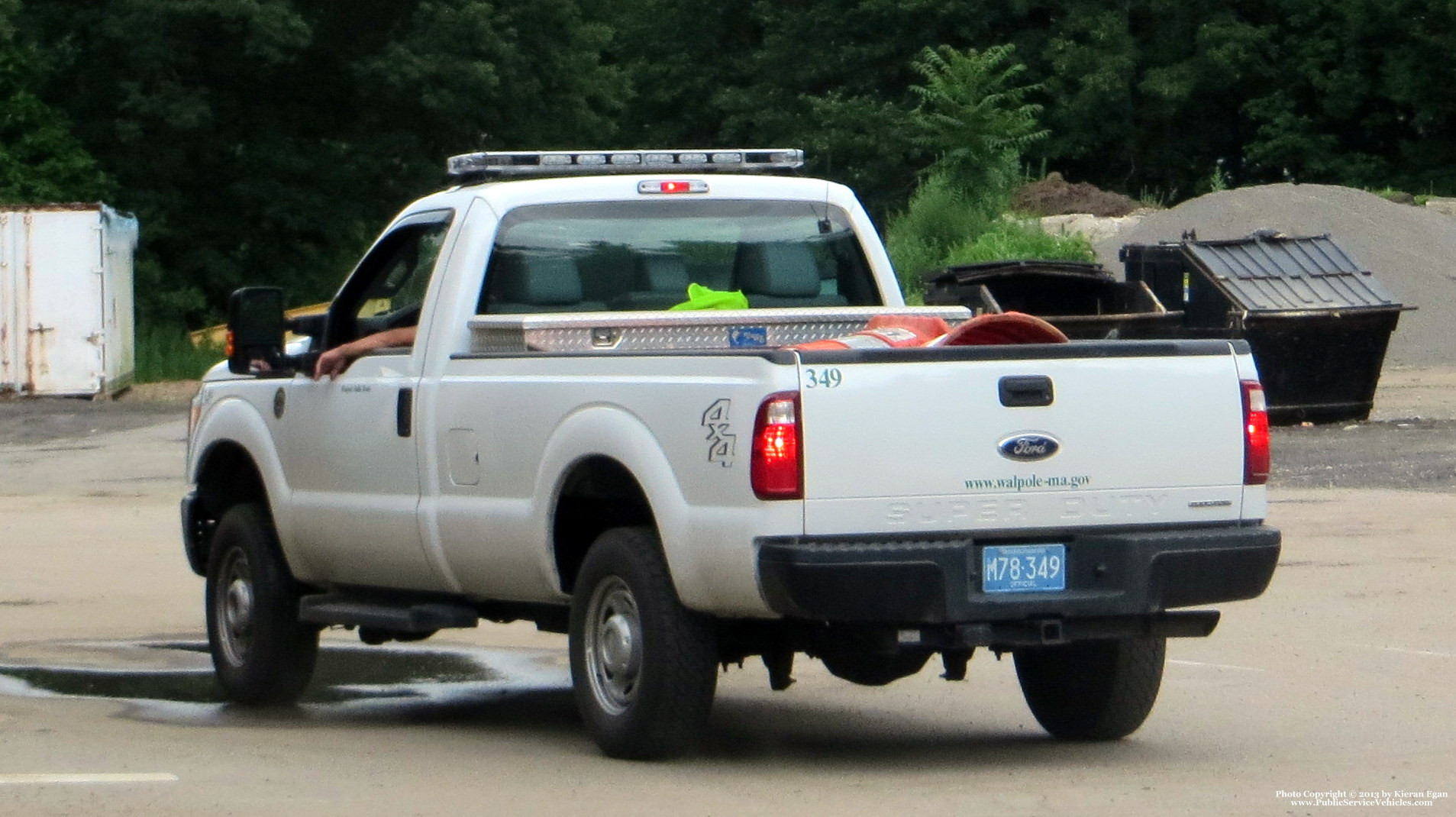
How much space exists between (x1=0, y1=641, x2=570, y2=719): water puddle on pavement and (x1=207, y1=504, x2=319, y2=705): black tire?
0.14 m

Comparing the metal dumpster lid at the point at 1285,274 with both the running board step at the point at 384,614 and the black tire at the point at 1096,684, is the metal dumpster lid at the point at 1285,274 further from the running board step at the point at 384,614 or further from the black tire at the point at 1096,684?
the running board step at the point at 384,614

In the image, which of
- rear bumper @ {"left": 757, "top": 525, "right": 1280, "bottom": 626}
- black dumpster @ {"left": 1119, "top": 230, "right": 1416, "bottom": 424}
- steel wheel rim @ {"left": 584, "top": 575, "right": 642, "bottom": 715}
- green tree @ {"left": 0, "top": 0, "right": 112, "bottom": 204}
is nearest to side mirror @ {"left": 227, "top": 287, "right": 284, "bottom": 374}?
steel wheel rim @ {"left": 584, "top": 575, "right": 642, "bottom": 715}

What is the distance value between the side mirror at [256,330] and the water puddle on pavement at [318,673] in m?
1.37

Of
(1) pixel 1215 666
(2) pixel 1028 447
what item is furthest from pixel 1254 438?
(1) pixel 1215 666

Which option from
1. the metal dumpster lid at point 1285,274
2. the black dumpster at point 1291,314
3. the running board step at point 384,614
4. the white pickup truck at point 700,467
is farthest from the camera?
the metal dumpster lid at point 1285,274

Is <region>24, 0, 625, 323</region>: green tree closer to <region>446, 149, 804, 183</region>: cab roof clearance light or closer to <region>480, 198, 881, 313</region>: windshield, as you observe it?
<region>446, 149, 804, 183</region>: cab roof clearance light

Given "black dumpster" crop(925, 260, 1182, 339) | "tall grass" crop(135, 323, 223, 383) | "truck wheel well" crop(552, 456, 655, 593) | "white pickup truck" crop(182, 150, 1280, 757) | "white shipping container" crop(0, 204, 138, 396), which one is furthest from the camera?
"tall grass" crop(135, 323, 223, 383)

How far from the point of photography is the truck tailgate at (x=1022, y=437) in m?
6.79

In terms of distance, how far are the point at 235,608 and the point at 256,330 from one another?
1219mm

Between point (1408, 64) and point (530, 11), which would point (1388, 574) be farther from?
point (1408, 64)

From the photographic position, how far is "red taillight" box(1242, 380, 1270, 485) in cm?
734

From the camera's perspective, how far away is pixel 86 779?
712 centimetres

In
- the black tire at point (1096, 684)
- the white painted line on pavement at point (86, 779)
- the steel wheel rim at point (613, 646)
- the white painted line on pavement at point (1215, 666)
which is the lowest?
the white painted line on pavement at point (1215, 666)

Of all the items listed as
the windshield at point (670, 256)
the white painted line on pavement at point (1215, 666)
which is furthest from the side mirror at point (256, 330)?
the white painted line on pavement at point (1215, 666)
